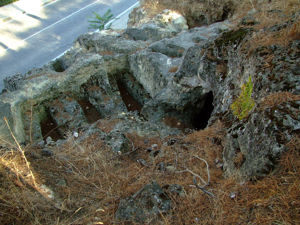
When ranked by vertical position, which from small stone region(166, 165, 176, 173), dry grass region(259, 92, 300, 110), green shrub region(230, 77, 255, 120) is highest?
dry grass region(259, 92, 300, 110)

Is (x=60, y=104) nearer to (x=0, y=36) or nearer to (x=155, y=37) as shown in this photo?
(x=155, y=37)

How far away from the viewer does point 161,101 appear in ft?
24.3

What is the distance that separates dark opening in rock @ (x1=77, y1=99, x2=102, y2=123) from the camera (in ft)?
31.0

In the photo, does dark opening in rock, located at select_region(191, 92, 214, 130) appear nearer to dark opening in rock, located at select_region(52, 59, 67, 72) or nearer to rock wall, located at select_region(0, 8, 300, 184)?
rock wall, located at select_region(0, 8, 300, 184)

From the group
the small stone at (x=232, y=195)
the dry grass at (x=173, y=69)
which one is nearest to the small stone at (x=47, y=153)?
the small stone at (x=232, y=195)

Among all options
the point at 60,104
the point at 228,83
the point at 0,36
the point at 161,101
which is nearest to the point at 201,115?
the point at 161,101

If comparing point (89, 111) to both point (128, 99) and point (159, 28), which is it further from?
point (159, 28)

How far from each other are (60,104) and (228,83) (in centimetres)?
613

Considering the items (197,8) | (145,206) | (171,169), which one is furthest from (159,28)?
(145,206)

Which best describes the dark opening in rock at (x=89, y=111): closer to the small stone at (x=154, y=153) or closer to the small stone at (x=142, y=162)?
the small stone at (x=154, y=153)

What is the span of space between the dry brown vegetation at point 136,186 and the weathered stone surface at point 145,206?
112 mm

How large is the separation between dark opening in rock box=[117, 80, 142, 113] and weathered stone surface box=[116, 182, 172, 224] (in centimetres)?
668

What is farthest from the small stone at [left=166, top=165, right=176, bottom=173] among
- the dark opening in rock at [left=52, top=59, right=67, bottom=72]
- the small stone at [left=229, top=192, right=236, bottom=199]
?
the dark opening in rock at [left=52, top=59, right=67, bottom=72]

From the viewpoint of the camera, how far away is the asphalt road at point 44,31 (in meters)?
13.5
